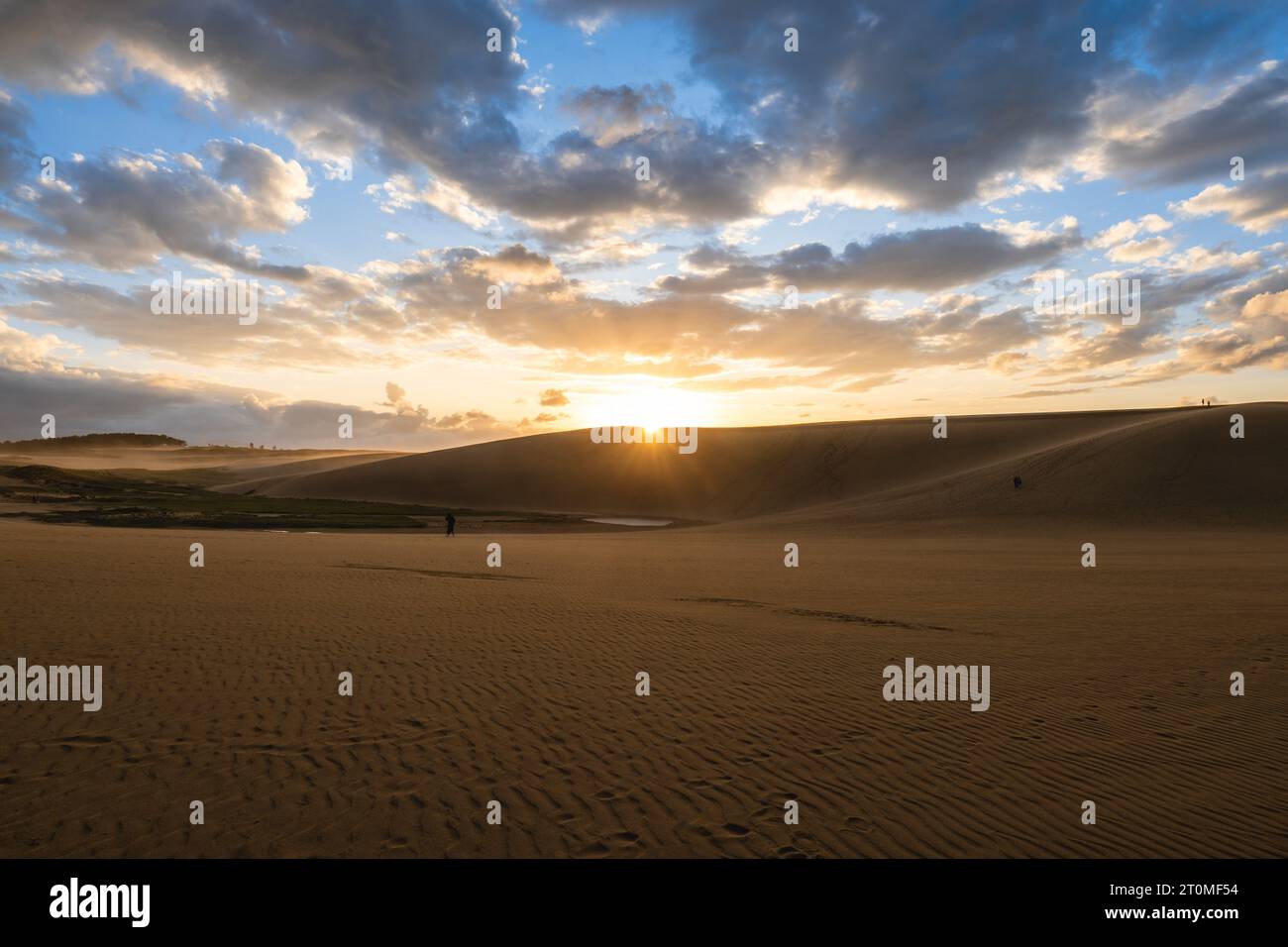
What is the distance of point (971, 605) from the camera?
19344 millimetres

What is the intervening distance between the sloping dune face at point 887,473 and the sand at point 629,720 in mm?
33723

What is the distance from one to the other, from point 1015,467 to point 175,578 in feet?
208

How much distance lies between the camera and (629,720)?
9.18m

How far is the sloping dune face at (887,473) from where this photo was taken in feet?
173

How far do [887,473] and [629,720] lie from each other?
8526cm

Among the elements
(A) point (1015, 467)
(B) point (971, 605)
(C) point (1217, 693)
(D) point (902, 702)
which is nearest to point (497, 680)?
(D) point (902, 702)
